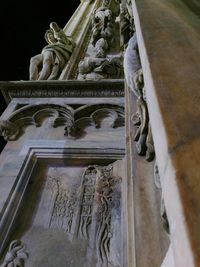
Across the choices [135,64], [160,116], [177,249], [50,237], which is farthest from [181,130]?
[50,237]

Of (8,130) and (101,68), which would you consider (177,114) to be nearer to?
(8,130)

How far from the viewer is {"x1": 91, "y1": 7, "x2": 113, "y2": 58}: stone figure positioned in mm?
2902

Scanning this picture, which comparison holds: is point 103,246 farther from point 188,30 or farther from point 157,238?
point 188,30

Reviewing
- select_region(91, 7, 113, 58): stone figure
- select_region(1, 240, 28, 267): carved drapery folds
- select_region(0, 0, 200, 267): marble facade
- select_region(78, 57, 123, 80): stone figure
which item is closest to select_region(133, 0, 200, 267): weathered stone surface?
select_region(0, 0, 200, 267): marble facade

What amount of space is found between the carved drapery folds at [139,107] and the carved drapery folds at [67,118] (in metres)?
0.57

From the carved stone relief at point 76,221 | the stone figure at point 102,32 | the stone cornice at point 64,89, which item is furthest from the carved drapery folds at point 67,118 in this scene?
the stone figure at point 102,32

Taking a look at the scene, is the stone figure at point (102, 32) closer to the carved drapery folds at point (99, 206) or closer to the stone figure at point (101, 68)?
the stone figure at point (101, 68)

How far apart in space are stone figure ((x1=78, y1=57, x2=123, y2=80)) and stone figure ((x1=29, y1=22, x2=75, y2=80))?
0.25 meters

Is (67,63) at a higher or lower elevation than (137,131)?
higher

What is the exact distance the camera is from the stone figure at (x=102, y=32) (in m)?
2.90

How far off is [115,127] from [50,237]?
75 cm

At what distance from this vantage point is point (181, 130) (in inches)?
17.4

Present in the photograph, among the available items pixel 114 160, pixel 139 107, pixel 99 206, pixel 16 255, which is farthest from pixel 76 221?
pixel 139 107

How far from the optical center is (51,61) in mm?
2580
